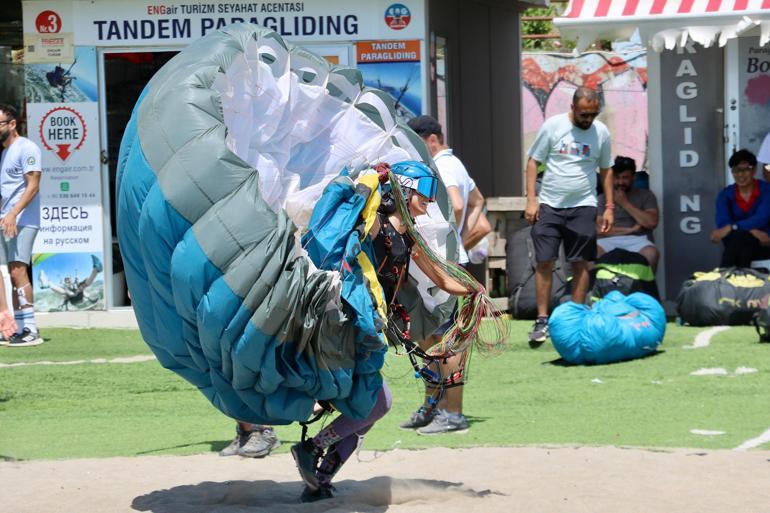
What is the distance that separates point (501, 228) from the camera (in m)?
13.4

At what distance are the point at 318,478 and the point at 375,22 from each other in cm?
758

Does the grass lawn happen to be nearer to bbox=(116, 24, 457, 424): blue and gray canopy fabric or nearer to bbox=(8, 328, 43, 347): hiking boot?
bbox=(8, 328, 43, 347): hiking boot

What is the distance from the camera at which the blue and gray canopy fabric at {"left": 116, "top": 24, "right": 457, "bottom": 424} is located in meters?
5.28

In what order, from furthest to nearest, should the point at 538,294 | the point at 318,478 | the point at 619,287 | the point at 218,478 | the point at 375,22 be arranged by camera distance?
1. the point at 375,22
2. the point at 619,287
3. the point at 538,294
4. the point at 218,478
5. the point at 318,478

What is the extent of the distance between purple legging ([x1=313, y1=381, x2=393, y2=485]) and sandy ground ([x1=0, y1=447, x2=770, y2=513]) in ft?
0.53

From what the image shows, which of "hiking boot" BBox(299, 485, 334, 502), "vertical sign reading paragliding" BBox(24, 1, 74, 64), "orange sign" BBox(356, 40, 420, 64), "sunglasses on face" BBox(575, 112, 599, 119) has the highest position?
"vertical sign reading paragliding" BBox(24, 1, 74, 64)

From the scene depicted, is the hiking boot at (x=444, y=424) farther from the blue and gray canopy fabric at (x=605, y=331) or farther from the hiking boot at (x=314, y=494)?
the blue and gray canopy fabric at (x=605, y=331)

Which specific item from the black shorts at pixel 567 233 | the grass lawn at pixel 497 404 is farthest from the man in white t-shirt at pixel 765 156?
the black shorts at pixel 567 233

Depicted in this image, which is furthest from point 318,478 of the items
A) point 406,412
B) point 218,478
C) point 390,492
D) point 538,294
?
point 538,294

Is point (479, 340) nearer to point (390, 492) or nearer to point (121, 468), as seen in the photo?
point (390, 492)

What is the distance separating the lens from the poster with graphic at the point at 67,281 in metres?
13.2

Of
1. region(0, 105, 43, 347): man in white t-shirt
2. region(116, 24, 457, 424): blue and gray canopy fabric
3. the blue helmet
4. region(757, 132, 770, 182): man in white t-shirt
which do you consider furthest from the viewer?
region(757, 132, 770, 182): man in white t-shirt

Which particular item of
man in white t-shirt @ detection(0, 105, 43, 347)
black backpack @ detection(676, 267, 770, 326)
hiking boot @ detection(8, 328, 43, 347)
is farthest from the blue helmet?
hiking boot @ detection(8, 328, 43, 347)

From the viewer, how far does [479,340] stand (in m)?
6.52
